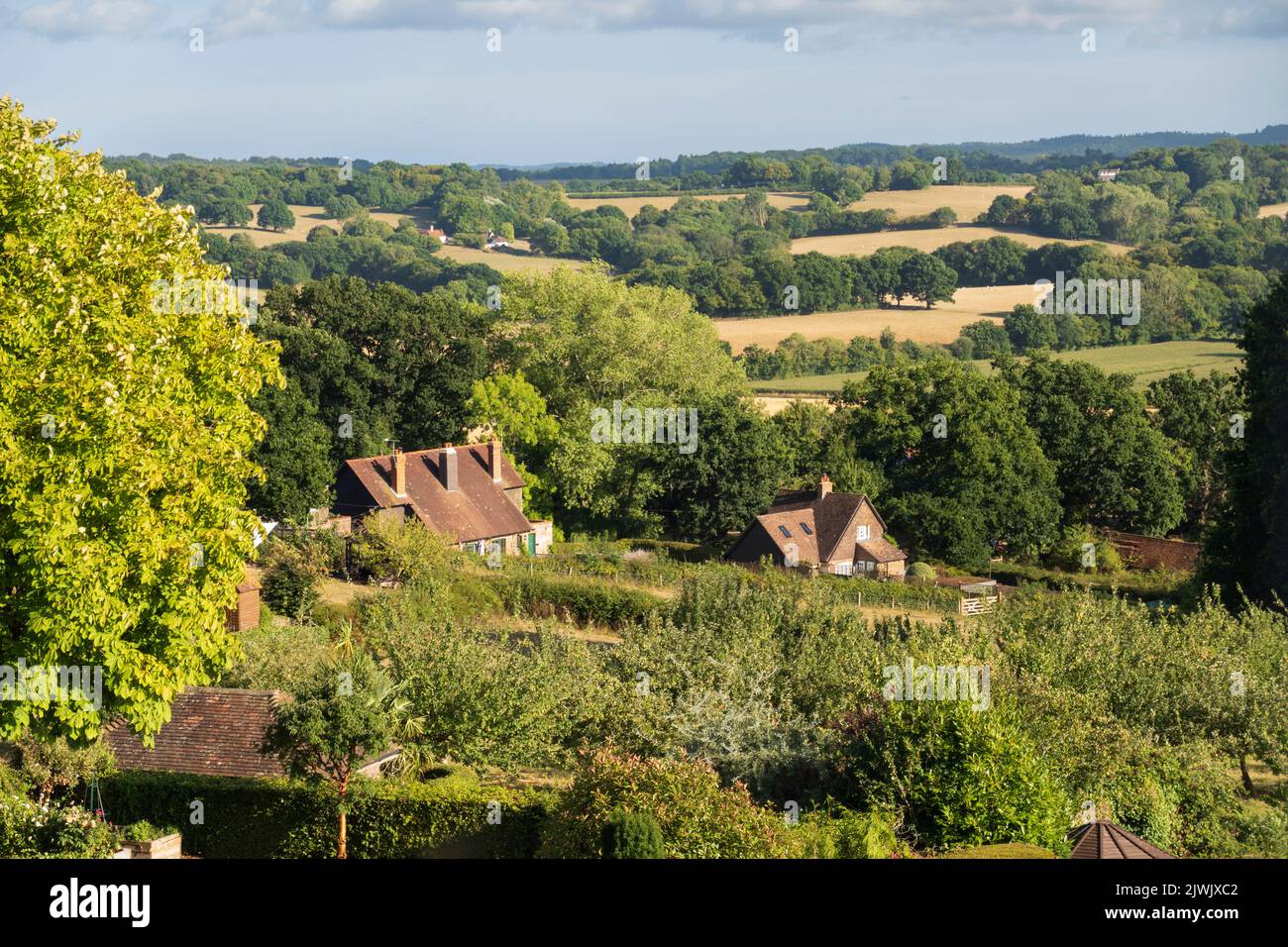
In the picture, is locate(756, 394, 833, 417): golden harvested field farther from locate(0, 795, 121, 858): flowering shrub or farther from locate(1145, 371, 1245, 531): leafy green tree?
locate(0, 795, 121, 858): flowering shrub

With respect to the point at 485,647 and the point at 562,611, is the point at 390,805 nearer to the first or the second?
the point at 485,647

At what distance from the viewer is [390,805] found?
70.3 feet

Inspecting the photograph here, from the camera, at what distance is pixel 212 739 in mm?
23875

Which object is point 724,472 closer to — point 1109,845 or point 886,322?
point 1109,845

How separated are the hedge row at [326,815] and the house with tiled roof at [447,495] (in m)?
29.6

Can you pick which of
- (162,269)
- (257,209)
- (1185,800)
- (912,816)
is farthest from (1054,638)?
(257,209)

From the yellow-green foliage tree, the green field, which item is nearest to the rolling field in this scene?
the green field

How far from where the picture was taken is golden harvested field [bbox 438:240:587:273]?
6564 inches

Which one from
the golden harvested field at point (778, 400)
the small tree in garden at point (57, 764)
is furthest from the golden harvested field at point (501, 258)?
the small tree in garden at point (57, 764)

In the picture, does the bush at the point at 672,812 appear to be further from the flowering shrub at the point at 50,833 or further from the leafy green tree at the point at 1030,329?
the leafy green tree at the point at 1030,329

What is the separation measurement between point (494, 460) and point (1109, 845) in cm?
4447

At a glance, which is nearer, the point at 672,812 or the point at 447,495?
the point at 672,812

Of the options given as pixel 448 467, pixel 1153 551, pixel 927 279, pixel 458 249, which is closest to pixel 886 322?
pixel 927 279
